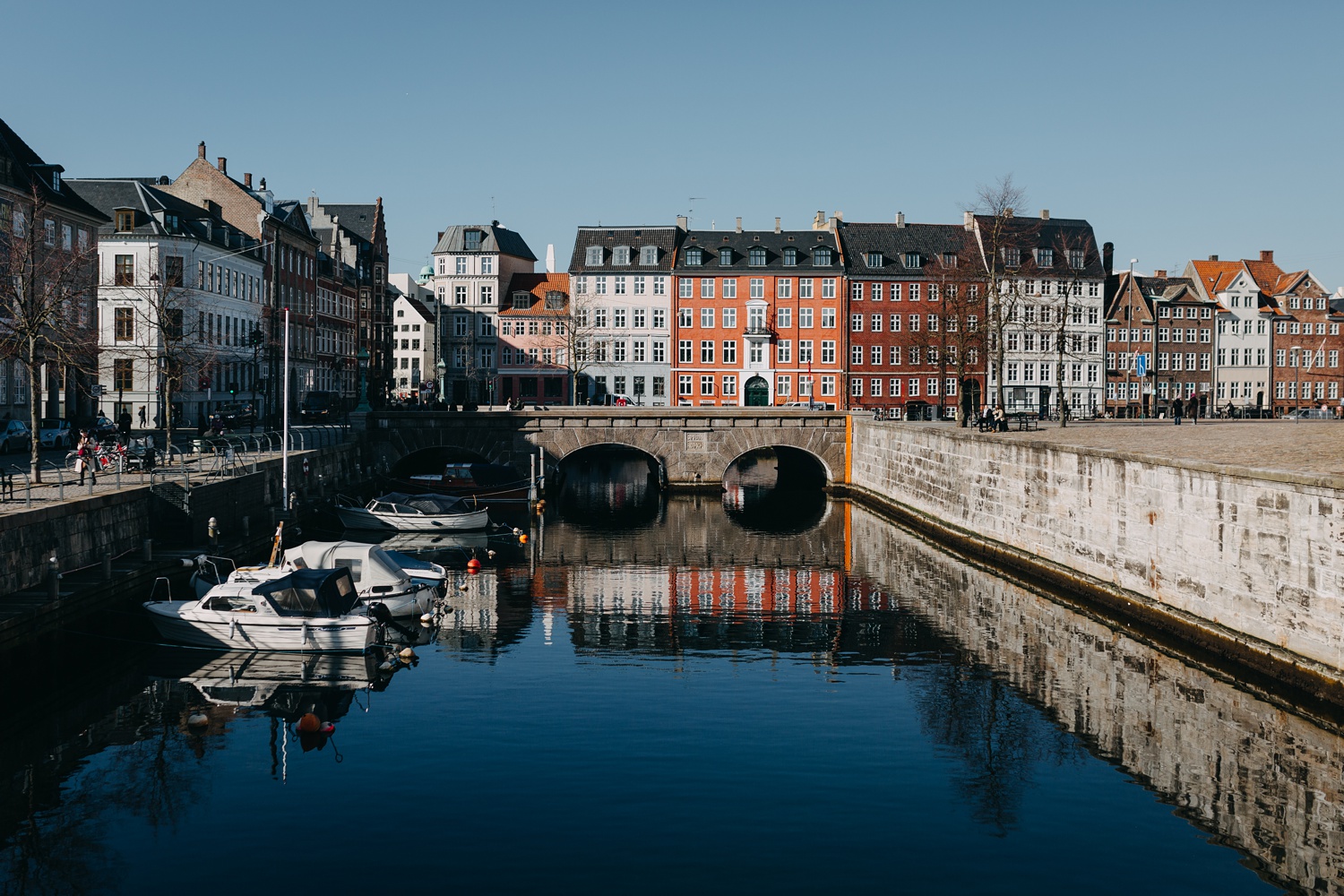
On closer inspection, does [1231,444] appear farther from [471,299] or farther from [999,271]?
[471,299]

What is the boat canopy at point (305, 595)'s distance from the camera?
3391 cm

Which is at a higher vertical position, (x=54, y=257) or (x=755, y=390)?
(x=54, y=257)

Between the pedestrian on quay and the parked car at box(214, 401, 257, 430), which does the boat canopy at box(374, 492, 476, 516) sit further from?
→ the pedestrian on quay

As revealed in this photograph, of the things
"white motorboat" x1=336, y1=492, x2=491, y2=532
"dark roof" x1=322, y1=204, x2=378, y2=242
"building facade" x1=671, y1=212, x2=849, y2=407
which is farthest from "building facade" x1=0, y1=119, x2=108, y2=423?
"building facade" x1=671, y1=212, x2=849, y2=407

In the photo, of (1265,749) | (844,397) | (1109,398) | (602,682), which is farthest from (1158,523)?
(1109,398)

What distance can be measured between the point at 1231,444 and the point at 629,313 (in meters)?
73.0

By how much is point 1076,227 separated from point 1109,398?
16.7 m

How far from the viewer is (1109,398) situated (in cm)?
11594

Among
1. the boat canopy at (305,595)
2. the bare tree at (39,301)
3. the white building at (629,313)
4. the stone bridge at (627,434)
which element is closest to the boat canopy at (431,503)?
the stone bridge at (627,434)

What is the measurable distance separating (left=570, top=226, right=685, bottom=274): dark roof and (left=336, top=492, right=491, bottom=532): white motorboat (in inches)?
2138

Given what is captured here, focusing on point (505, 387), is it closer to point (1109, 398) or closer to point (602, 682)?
point (1109, 398)

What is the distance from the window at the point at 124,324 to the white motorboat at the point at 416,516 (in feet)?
76.9

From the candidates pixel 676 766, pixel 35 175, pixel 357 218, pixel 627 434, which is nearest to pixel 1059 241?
pixel 627 434

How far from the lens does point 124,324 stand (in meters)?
75.9
